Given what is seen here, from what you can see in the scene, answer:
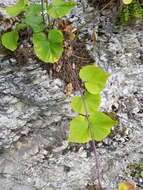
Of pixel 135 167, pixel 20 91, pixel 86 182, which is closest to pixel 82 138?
pixel 20 91

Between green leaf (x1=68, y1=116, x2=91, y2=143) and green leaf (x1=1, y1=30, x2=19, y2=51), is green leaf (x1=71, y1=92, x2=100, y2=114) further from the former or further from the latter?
green leaf (x1=1, y1=30, x2=19, y2=51)

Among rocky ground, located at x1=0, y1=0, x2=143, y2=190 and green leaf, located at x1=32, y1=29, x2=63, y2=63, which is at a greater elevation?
green leaf, located at x1=32, y1=29, x2=63, y2=63

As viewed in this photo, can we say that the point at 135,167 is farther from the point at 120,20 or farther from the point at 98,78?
the point at 120,20

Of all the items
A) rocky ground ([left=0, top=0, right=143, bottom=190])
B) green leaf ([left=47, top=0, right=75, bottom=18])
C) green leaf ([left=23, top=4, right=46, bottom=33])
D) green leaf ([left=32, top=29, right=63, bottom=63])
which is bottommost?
rocky ground ([left=0, top=0, right=143, bottom=190])

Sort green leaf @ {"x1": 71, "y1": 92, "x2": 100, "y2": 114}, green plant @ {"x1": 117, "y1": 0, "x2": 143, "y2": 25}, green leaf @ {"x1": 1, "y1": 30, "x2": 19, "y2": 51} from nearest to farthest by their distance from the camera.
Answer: green leaf @ {"x1": 71, "y1": 92, "x2": 100, "y2": 114}, green leaf @ {"x1": 1, "y1": 30, "x2": 19, "y2": 51}, green plant @ {"x1": 117, "y1": 0, "x2": 143, "y2": 25}

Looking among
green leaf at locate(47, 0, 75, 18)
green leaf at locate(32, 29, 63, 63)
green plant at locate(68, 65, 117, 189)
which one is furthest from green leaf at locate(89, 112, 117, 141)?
green leaf at locate(47, 0, 75, 18)

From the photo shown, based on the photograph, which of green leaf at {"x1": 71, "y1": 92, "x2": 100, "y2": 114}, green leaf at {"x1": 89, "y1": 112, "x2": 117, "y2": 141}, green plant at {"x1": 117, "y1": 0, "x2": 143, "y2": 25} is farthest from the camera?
green plant at {"x1": 117, "y1": 0, "x2": 143, "y2": 25}

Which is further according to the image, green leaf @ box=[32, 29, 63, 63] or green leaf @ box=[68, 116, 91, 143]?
green leaf @ box=[32, 29, 63, 63]

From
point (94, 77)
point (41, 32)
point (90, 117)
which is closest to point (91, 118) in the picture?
point (90, 117)
